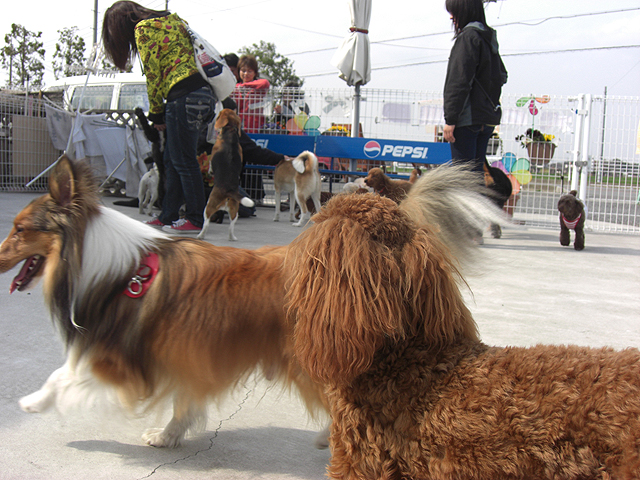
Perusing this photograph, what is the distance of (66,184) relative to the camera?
1820 mm

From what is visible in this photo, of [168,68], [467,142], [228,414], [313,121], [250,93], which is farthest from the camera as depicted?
[313,121]

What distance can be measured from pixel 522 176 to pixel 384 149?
2.53 metres

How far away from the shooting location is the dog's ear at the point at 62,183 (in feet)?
5.92

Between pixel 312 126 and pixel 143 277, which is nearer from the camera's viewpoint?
pixel 143 277

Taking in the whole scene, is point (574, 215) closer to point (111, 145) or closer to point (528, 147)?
point (528, 147)

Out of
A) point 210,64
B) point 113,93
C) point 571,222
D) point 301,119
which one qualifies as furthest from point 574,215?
point 113,93

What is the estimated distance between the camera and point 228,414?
225cm

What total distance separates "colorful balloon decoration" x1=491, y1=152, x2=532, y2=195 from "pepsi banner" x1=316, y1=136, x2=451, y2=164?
1086 mm

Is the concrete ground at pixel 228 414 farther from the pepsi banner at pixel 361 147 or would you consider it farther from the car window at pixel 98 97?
the car window at pixel 98 97

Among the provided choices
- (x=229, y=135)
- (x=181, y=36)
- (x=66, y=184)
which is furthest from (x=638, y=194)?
(x=66, y=184)

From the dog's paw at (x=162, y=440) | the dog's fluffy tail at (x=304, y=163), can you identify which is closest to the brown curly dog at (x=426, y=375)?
the dog's paw at (x=162, y=440)

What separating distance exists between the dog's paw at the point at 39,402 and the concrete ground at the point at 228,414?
0.15 m

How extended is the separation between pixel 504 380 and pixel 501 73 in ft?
14.8

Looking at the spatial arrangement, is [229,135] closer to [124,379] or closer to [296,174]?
[296,174]
